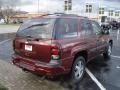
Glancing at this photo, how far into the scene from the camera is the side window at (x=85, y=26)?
741cm

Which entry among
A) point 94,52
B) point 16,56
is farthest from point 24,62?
point 94,52

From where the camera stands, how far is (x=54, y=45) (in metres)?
6.06

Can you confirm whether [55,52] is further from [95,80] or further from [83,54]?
[95,80]

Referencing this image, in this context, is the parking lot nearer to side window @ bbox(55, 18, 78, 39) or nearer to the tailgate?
the tailgate

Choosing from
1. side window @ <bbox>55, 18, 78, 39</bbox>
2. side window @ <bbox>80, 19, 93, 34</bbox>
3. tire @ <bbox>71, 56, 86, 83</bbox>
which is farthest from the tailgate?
side window @ <bbox>80, 19, 93, 34</bbox>

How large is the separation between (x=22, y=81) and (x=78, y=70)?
5.44ft

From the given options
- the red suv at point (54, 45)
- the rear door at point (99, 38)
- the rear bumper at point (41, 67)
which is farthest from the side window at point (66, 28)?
the rear door at point (99, 38)

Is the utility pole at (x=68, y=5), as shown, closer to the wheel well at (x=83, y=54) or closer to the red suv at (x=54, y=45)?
the wheel well at (x=83, y=54)

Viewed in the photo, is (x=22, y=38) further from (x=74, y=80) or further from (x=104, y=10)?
(x=104, y=10)

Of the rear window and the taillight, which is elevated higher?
the rear window

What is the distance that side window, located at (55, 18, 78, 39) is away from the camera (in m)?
6.31

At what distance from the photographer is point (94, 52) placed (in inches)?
324

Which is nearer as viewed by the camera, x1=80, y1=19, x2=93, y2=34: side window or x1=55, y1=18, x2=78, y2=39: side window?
x1=55, y1=18, x2=78, y2=39: side window

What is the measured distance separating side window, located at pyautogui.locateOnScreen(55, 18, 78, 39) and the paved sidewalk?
1368mm
